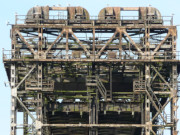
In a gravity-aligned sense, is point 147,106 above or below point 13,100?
below

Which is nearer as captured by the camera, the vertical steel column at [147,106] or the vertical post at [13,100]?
the vertical post at [13,100]

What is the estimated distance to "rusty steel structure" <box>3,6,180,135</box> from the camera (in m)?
87.6

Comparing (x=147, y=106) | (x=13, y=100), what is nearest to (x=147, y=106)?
(x=147, y=106)

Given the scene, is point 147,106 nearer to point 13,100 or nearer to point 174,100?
point 174,100

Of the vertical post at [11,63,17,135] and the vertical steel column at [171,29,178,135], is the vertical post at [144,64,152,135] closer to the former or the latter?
the vertical steel column at [171,29,178,135]

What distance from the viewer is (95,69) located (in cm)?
8950

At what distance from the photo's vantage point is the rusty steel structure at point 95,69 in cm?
8762

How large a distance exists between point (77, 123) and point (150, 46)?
13443 mm

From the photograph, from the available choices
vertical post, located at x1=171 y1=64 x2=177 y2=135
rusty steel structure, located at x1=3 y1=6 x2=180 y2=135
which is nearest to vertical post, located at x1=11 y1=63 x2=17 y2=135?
rusty steel structure, located at x1=3 y1=6 x2=180 y2=135

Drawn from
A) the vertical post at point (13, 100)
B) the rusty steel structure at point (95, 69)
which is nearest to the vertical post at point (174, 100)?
the rusty steel structure at point (95, 69)

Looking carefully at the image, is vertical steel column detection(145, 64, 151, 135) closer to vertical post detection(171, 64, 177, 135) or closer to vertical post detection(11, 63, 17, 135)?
vertical post detection(171, 64, 177, 135)

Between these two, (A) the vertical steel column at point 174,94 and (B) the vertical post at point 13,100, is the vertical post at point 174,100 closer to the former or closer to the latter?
(A) the vertical steel column at point 174,94

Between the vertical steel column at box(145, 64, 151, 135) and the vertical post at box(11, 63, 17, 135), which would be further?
the vertical steel column at box(145, 64, 151, 135)

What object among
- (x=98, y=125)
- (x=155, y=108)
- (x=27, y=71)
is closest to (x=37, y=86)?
(x=27, y=71)
